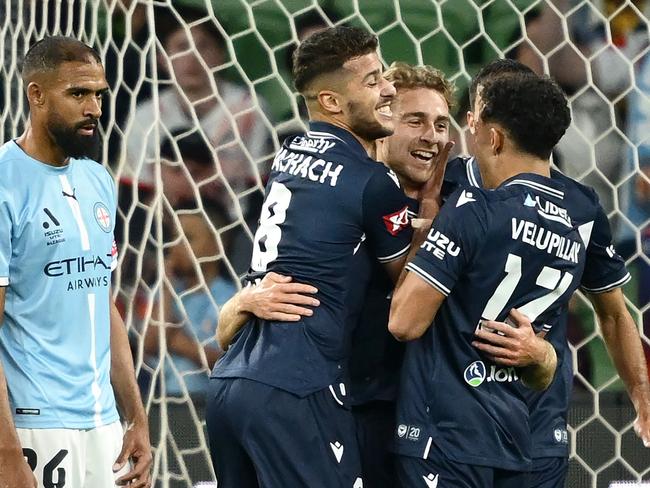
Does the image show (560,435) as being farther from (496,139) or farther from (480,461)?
(496,139)

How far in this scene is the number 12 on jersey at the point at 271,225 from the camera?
8.73 ft

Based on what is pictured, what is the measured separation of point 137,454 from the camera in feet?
9.31

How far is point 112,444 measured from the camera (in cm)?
277

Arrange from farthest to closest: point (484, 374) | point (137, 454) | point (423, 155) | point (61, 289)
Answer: point (423, 155) < point (137, 454) < point (61, 289) < point (484, 374)

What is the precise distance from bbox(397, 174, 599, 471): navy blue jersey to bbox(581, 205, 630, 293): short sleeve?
0.23 meters

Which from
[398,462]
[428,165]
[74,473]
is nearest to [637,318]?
[428,165]

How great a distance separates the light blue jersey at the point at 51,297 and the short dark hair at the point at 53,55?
0.64 feet

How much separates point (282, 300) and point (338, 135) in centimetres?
39

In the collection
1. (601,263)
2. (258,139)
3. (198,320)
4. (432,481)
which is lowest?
(198,320)

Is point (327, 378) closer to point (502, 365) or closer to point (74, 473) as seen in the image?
point (502, 365)

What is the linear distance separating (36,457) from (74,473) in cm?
A: 10

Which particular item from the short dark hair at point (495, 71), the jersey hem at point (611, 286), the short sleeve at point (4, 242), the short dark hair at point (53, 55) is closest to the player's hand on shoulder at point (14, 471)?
the short sleeve at point (4, 242)

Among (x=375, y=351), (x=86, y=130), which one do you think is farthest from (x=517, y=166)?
(x=86, y=130)

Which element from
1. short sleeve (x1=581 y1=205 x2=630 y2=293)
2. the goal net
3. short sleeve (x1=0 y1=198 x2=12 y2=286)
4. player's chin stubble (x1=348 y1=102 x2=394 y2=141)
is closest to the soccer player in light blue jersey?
short sleeve (x1=0 y1=198 x2=12 y2=286)
